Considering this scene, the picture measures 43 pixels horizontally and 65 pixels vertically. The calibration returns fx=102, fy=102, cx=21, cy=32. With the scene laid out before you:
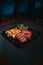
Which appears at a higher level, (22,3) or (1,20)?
(22,3)

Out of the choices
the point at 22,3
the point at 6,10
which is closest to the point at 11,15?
the point at 6,10

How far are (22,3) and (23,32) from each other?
94cm

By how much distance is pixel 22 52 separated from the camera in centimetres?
88

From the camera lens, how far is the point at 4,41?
3.38 ft

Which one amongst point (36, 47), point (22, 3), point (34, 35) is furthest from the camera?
point (22, 3)

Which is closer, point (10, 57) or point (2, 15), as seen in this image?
point (10, 57)

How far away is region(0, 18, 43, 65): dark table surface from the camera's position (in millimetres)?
791

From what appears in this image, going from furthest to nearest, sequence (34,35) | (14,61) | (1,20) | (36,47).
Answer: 1. (1,20)
2. (34,35)
3. (36,47)
4. (14,61)

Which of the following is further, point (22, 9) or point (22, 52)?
point (22, 9)

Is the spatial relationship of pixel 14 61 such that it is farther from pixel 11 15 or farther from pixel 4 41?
pixel 11 15

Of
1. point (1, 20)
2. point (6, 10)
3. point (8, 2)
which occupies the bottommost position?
point (1, 20)

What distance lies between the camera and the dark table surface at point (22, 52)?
31.1 inches

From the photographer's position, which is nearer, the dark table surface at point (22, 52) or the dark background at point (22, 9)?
the dark table surface at point (22, 52)

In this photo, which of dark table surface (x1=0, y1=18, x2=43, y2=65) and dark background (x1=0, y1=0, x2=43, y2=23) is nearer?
dark table surface (x1=0, y1=18, x2=43, y2=65)
